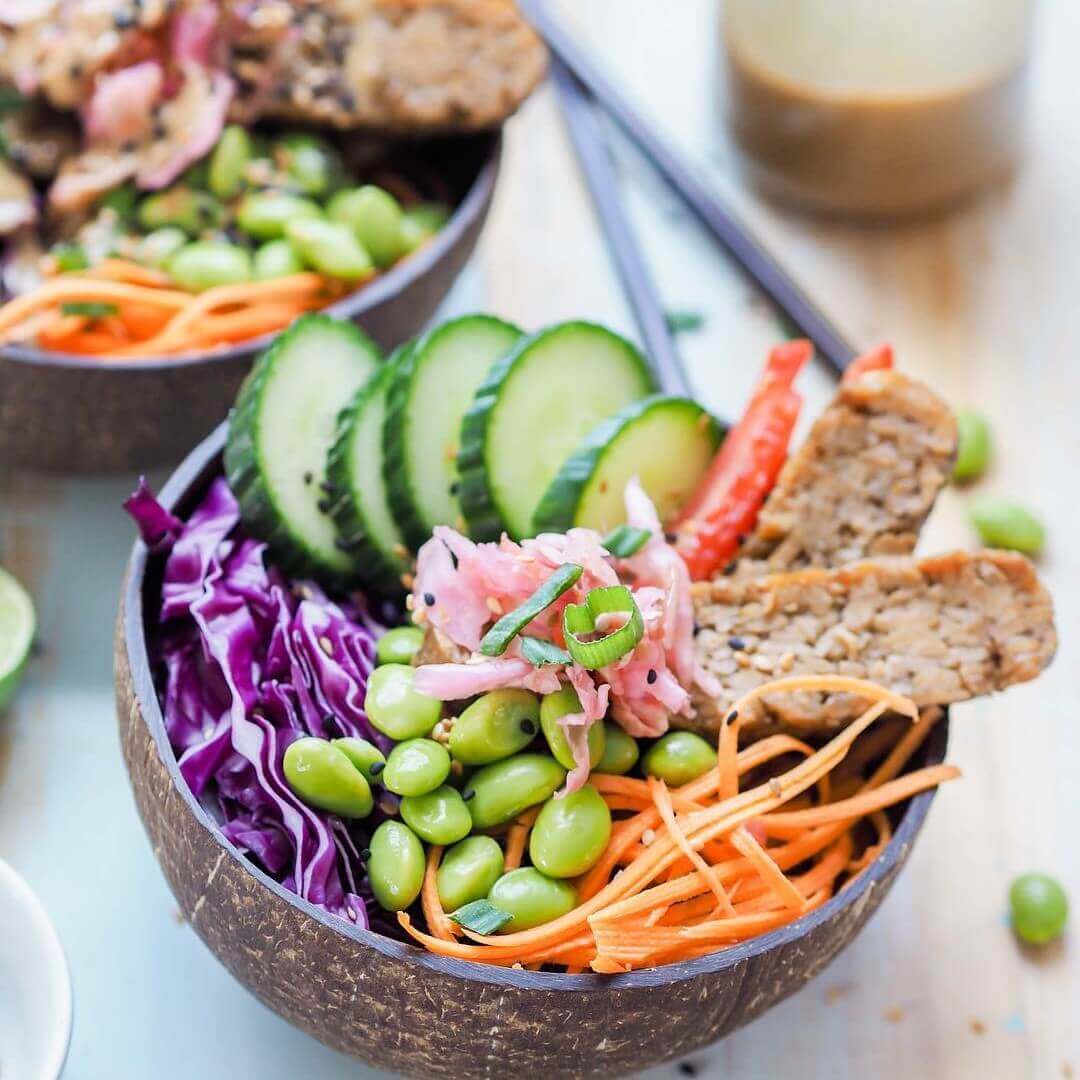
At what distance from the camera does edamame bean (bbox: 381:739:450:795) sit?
7.79ft

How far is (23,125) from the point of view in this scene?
353cm

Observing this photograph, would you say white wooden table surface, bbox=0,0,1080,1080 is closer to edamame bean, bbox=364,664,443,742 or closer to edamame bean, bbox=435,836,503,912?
edamame bean, bbox=435,836,503,912

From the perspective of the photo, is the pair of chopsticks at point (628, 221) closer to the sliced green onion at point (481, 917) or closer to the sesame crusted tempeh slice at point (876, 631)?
the sesame crusted tempeh slice at point (876, 631)

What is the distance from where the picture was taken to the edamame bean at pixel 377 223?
3.29m

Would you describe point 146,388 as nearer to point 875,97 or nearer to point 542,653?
point 542,653

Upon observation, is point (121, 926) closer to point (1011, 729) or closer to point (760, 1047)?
point (760, 1047)

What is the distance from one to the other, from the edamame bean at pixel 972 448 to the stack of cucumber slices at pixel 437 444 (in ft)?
3.40

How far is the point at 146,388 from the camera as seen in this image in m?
3.11

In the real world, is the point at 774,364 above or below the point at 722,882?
above

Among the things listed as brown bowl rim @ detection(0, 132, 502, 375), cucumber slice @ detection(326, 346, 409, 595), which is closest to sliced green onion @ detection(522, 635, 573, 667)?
cucumber slice @ detection(326, 346, 409, 595)

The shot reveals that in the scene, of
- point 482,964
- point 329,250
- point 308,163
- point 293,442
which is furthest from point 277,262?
point 482,964

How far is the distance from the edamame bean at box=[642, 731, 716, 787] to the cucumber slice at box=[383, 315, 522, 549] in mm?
578

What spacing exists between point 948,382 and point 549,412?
4.98ft

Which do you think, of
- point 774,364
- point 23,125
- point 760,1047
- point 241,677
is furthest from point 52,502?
point 760,1047
